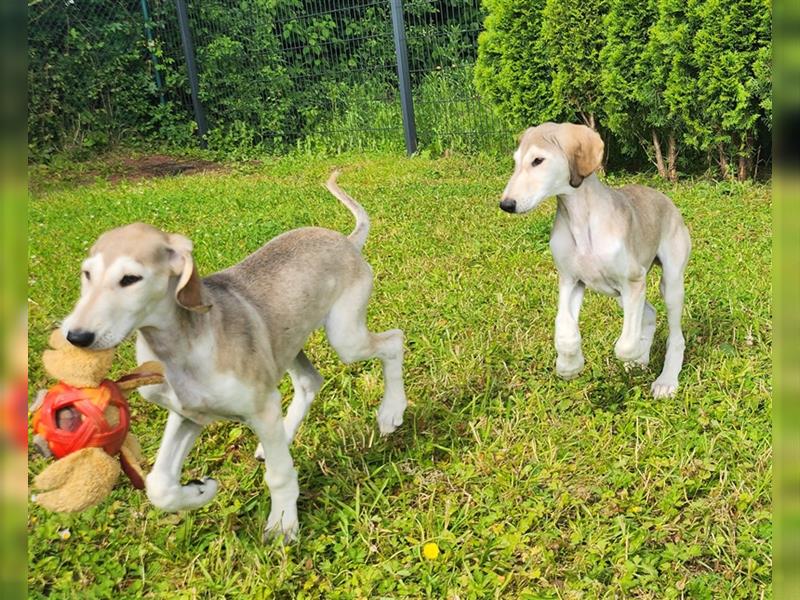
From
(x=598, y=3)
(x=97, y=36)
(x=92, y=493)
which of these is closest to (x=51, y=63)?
(x=97, y=36)

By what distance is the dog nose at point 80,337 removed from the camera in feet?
7.94

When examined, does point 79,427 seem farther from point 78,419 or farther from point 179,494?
point 179,494

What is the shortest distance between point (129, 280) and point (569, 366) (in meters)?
2.62

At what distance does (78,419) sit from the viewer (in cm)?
263

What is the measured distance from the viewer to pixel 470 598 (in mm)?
2957

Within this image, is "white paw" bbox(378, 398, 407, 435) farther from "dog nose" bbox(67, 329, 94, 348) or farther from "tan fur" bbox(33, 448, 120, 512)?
"dog nose" bbox(67, 329, 94, 348)

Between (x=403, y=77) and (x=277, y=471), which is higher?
(x=403, y=77)

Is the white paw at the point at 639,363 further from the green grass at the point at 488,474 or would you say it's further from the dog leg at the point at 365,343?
the dog leg at the point at 365,343

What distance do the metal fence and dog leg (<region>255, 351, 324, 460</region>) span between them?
386 inches

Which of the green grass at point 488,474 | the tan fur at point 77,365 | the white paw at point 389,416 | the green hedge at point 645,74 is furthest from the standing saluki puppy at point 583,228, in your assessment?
the green hedge at point 645,74

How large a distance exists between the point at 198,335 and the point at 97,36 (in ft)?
46.4

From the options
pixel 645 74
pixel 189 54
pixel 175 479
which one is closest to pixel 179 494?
pixel 175 479

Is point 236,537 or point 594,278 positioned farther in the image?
point 594,278
